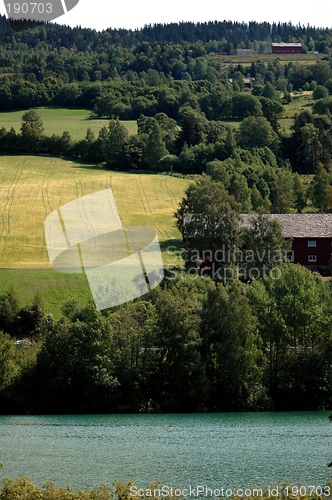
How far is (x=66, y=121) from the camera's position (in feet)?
360

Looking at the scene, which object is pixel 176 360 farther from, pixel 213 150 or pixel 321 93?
pixel 321 93

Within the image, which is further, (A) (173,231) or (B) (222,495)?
(A) (173,231)

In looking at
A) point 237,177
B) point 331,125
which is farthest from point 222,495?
point 331,125

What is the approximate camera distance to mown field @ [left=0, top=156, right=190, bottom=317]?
46594 mm

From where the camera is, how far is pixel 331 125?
112 meters

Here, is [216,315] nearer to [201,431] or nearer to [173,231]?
[201,431]

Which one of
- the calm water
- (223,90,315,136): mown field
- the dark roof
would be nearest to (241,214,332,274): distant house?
the dark roof

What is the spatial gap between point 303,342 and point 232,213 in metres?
14.0

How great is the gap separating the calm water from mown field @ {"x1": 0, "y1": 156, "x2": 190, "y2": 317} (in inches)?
622

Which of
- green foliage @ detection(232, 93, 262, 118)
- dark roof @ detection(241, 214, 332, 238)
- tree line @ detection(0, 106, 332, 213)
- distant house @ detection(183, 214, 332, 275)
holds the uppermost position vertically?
green foliage @ detection(232, 93, 262, 118)

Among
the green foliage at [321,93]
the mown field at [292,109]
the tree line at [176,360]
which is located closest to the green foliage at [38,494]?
the tree line at [176,360]

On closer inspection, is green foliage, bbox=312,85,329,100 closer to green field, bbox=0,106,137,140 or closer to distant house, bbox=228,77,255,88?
distant house, bbox=228,77,255,88

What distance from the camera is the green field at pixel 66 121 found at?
101500 mm

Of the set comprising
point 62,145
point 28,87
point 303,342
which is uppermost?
point 28,87
